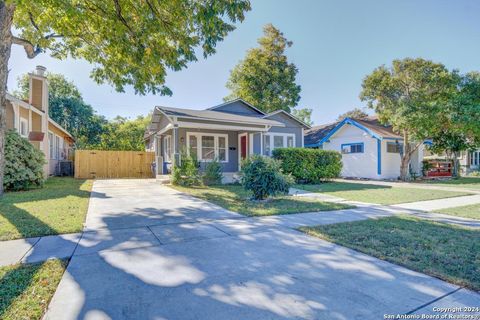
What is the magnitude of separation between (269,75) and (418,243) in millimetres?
24659

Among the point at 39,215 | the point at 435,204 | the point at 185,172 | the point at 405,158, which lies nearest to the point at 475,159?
the point at 405,158

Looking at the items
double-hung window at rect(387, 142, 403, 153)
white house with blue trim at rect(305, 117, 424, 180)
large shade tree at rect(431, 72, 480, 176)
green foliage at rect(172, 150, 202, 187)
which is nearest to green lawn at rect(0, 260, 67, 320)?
green foliage at rect(172, 150, 202, 187)

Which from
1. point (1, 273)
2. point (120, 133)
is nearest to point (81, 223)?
point (1, 273)

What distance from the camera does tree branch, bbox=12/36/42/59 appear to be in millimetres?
9344

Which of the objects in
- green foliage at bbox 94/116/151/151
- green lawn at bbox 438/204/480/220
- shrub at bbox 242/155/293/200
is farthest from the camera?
green foliage at bbox 94/116/151/151

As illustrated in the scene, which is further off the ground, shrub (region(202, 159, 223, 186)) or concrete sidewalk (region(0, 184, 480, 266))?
shrub (region(202, 159, 223, 186))

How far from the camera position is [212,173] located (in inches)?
494

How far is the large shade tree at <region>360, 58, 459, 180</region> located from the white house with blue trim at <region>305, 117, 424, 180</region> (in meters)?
0.96

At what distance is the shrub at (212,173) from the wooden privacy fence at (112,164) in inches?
332

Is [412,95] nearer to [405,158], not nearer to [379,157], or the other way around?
[405,158]

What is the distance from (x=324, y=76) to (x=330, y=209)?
57.8 feet

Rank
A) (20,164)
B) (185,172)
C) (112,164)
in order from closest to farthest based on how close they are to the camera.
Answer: (20,164) < (185,172) < (112,164)

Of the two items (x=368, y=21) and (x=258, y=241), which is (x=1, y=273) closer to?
(x=258, y=241)

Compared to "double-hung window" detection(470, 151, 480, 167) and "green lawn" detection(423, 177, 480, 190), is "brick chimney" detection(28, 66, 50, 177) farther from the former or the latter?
"double-hung window" detection(470, 151, 480, 167)
